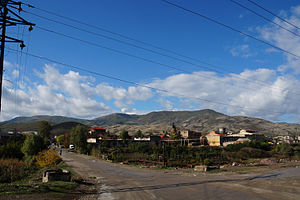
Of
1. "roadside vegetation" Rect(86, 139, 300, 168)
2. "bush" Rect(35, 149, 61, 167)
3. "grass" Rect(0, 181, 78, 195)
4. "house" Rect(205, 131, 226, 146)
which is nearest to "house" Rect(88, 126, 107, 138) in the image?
"roadside vegetation" Rect(86, 139, 300, 168)

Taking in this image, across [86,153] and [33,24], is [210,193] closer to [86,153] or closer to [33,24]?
[33,24]

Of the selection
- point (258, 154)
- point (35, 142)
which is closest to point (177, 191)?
point (35, 142)

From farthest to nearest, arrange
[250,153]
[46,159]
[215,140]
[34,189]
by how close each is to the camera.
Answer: [215,140], [250,153], [46,159], [34,189]

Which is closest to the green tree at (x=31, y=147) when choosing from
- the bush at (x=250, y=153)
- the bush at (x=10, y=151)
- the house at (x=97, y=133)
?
the bush at (x=10, y=151)

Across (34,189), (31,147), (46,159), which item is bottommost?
(46,159)

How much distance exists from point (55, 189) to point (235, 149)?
156 ft

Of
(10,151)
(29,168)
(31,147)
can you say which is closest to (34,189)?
(29,168)

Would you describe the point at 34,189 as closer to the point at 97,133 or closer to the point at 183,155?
the point at 183,155

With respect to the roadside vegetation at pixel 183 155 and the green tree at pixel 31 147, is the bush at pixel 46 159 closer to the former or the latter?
the green tree at pixel 31 147

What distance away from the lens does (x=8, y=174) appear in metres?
20.8

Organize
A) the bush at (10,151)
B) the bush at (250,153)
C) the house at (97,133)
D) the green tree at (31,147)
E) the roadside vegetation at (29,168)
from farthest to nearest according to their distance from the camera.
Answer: the house at (97,133) < the bush at (250,153) < the green tree at (31,147) < the bush at (10,151) < the roadside vegetation at (29,168)

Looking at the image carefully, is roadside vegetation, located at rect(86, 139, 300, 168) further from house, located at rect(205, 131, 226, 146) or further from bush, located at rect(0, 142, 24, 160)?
house, located at rect(205, 131, 226, 146)

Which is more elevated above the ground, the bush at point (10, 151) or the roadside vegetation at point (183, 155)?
the bush at point (10, 151)

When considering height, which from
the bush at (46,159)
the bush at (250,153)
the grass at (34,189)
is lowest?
the bush at (250,153)
